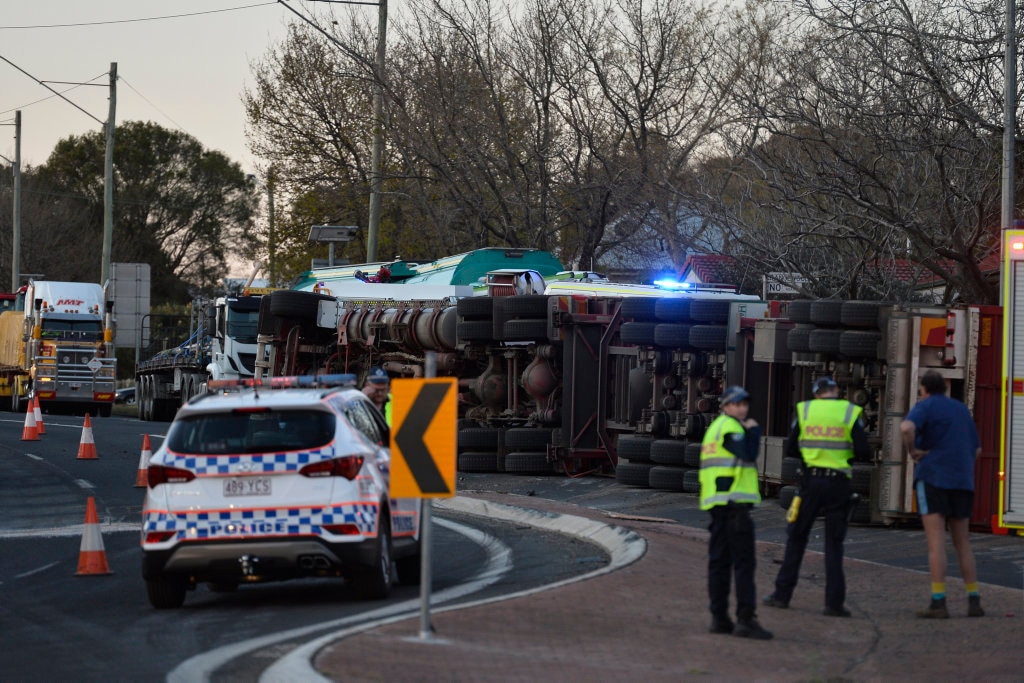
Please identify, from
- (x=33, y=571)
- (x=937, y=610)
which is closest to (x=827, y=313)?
(x=937, y=610)

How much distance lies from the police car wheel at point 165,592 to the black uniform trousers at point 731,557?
3740 mm

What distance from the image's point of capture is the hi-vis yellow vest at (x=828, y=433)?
35.4 ft

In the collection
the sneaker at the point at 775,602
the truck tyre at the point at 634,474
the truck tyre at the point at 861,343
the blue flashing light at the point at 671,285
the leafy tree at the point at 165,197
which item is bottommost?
the sneaker at the point at 775,602

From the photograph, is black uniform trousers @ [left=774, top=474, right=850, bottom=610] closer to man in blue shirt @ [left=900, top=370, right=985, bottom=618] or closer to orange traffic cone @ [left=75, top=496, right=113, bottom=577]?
man in blue shirt @ [left=900, top=370, right=985, bottom=618]

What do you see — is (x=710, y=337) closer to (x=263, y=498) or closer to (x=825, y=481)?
(x=825, y=481)

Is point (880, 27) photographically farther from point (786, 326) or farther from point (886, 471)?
point (886, 471)

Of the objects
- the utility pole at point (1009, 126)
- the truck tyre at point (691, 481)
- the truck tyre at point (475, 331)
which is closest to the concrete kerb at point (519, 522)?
the truck tyre at point (691, 481)

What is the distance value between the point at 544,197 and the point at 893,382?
1994cm

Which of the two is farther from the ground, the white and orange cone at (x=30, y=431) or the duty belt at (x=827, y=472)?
the duty belt at (x=827, y=472)

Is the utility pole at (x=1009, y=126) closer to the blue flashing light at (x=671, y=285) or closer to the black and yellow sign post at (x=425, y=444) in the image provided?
the blue flashing light at (x=671, y=285)

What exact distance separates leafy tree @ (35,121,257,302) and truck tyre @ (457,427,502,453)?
67.3 m

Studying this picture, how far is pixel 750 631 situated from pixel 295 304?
1888cm

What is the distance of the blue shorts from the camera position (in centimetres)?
1098

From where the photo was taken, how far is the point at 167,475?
10.9 metres
